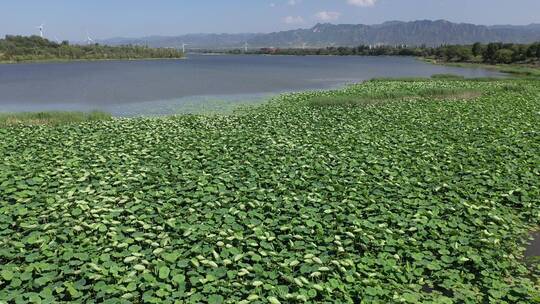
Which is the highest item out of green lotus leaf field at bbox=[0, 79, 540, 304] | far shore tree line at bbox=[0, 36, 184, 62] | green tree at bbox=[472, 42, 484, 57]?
far shore tree line at bbox=[0, 36, 184, 62]

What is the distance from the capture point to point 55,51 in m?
142

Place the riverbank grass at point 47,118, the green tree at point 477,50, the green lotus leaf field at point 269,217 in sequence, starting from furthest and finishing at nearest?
1. the green tree at point 477,50
2. the riverbank grass at point 47,118
3. the green lotus leaf field at point 269,217

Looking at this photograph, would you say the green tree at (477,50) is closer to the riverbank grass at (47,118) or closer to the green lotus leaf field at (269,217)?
the green lotus leaf field at (269,217)

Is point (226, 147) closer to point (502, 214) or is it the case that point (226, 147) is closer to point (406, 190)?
point (406, 190)

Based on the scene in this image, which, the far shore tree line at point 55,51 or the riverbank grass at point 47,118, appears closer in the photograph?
the riverbank grass at point 47,118

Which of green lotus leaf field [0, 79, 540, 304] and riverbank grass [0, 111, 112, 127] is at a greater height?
riverbank grass [0, 111, 112, 127]

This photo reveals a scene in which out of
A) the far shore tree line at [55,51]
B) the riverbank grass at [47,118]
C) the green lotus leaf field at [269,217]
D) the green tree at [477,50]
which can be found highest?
the far shore tree line at [55,51]

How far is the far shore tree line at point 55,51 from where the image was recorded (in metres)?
133

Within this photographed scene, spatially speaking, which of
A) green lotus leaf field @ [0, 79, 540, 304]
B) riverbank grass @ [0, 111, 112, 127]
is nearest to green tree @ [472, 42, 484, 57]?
green lotus leaf field @ [0, 79, 540, 304]

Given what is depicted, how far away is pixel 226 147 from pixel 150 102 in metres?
23.8

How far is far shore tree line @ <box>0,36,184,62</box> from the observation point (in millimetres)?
132875

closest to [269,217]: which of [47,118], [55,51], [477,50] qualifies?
[47,118]

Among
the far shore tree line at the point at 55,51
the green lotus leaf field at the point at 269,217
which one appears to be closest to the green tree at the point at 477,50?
the green lotus leaf field at the point at 269,217

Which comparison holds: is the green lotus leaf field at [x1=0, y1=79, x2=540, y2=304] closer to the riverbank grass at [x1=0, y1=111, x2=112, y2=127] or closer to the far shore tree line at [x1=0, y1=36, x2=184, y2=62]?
the riverbank grass at [x1=0, y1=111, x2=112, y2=127]
